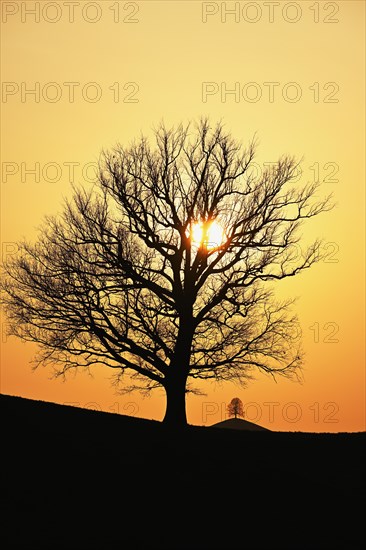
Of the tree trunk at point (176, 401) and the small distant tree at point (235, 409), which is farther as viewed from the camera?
the small distant tree at point (235, 409)

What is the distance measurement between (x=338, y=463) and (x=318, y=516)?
455 centimetres

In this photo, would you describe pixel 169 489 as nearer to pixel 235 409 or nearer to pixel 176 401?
pixel 176 401

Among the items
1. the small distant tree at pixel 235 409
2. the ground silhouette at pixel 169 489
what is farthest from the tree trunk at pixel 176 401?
the small distant tree at pixel 235 409

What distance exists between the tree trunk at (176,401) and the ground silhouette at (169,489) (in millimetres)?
6496

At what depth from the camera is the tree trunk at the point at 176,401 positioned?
1241 inches

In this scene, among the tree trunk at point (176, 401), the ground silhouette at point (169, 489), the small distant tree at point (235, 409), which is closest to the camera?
the ground silhouette at point (169, 489)

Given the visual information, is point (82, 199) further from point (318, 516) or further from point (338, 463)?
point (318, 516)

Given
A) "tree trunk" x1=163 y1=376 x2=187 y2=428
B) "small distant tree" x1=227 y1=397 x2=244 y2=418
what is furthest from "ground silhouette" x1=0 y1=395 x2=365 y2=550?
"small distant tree" x1=227 y1=397 x2=244 y2=418

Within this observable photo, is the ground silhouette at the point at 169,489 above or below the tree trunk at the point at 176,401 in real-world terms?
below

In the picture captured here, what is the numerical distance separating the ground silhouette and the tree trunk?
6496 millimetres

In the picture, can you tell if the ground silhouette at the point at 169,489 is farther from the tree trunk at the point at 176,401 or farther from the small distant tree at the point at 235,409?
the small distant tree at the point at 235,409

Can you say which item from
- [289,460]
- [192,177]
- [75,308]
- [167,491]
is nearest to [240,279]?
[192,177]

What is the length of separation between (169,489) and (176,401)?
13391mm

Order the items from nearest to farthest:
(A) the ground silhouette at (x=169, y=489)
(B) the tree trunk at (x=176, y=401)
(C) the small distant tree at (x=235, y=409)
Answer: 1. (A) the ground silhouette at (x=169, y=489)
2. (B) the tree trunk at (x=176, y=401)
3. (C) the small distant tree at (x=235, y=409)
